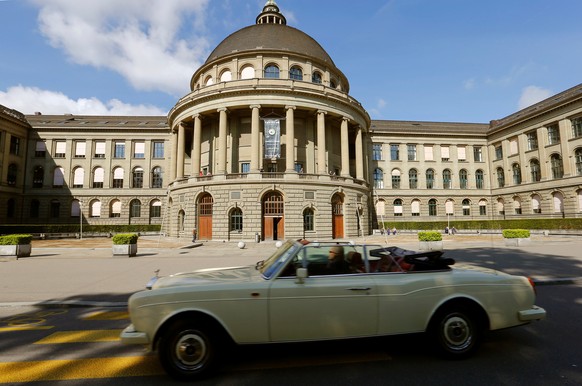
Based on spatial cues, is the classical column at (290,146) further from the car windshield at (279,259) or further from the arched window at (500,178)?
the arched window at (500,178)

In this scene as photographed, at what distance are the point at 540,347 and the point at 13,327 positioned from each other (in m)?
8.95

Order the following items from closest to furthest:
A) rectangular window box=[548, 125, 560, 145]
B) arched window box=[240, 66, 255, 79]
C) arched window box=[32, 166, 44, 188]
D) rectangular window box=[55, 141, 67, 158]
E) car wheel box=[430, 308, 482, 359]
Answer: car wheel box=[430, 308, 482, 359] < arched window box=[240, 66, 255, 79] < rectangular window box=[548, 125, 560, 145] < arched window box=[32, 166, 44, 188] < rectangular window box=[55, 141, 67, 158]

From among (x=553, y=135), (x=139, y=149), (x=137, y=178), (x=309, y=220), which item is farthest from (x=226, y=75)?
(x=553, y=135)

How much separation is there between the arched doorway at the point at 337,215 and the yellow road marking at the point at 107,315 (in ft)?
84.0

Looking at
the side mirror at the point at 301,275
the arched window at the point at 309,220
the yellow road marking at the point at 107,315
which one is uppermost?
the arched window at the point at 309,220

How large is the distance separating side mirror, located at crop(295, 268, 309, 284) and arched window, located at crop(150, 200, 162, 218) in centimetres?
4611

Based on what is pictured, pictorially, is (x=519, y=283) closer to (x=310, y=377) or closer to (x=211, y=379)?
(x=310, y=377)

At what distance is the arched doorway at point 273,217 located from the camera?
29266 millimetres

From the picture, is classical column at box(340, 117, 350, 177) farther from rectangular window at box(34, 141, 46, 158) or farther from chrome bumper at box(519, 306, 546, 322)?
rectangular window at box(34, 141, 46, 158)

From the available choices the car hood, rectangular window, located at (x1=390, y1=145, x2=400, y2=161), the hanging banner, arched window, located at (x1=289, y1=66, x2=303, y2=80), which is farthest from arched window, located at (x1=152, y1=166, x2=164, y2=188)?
the car hood

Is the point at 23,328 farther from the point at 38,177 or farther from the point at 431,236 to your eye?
the point at 38,177

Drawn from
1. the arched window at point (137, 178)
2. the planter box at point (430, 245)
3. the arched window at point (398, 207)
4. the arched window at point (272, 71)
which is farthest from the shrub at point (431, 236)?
the arched window at point (137, 178)

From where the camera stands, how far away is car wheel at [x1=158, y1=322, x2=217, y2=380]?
3.50 m

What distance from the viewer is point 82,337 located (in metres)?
5.05
